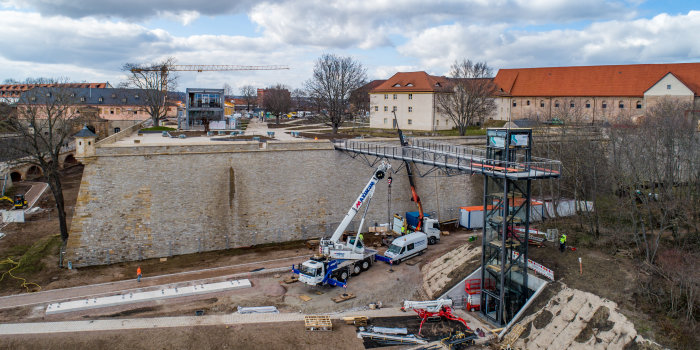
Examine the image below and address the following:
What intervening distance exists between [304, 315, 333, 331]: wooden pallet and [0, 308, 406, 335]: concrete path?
2.27 feet

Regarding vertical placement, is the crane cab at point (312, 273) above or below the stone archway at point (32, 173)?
below

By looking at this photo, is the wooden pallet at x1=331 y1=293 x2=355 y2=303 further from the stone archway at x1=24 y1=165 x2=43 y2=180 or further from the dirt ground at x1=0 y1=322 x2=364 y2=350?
the stone archway at x1=24 y1=165 x2=43 y2=180

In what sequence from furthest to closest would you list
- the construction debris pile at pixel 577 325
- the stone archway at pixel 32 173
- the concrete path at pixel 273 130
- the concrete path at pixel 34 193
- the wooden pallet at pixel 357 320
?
1. the stone archway at pixel 32 173
2. the concrete path at pixel 34 193
3. the concrete path at pixel 273 130
4. the wooden pallet at pixel 357 320
5. the construction debris pile at pixel 577 325

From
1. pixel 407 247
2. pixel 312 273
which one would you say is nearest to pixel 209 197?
pixel 312 273

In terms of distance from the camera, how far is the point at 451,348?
1736 centimetres

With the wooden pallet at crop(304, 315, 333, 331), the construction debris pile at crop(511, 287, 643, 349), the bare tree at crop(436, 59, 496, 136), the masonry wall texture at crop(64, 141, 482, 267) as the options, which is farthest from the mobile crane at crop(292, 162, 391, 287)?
the bare tree at crop(436, 59, 496, 136)

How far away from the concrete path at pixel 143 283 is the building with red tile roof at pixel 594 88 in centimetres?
3177

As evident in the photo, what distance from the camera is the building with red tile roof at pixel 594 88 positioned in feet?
164

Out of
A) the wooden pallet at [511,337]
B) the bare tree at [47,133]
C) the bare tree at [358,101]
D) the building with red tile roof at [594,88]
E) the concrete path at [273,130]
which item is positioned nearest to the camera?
the wooden pallet at [511,337]

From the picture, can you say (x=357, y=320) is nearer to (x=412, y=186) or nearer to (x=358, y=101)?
(x=412, y=186)

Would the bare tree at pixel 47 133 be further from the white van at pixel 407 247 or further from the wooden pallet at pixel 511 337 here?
the wooden pallet at pixel 511 337

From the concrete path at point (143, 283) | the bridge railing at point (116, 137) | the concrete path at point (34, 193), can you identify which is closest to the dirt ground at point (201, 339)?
Result: the concrete path at point (143, 283)

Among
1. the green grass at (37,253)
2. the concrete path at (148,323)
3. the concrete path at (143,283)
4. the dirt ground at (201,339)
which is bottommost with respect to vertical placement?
the dirt ground at (201,339)

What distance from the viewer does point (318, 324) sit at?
60.7 ft
